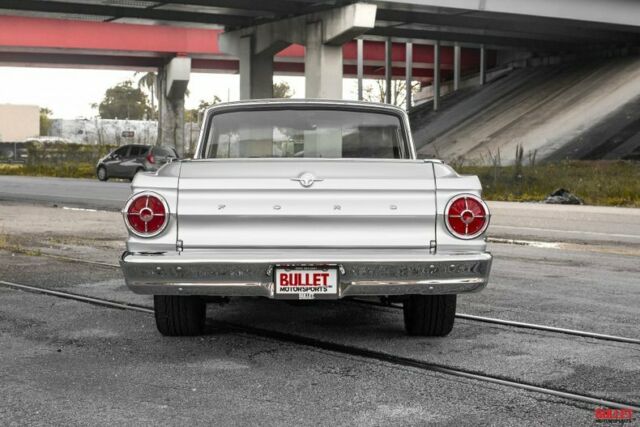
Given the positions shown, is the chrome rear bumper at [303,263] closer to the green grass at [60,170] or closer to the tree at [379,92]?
the green grass at [60,170]

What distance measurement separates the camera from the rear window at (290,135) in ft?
22.2

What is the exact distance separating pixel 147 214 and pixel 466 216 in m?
1.94

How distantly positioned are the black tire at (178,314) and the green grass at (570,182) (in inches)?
697

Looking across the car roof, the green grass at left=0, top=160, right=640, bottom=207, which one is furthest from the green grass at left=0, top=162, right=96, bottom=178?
the car roof

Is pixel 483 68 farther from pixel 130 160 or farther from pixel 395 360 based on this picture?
pixel 395 360

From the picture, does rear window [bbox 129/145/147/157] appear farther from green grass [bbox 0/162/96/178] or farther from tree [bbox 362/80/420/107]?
tree [bbox 362/80/420/107]

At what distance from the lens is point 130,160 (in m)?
34.8

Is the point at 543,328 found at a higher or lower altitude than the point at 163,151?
lower

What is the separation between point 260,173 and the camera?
573cm

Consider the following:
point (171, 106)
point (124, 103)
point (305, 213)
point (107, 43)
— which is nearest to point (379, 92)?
point (171, 106)

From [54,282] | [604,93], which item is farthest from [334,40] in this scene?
[54,282]

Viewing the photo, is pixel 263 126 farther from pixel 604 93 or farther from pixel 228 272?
pixel 604 93

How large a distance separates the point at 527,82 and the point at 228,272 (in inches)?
1840

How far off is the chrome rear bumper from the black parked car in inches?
1149
